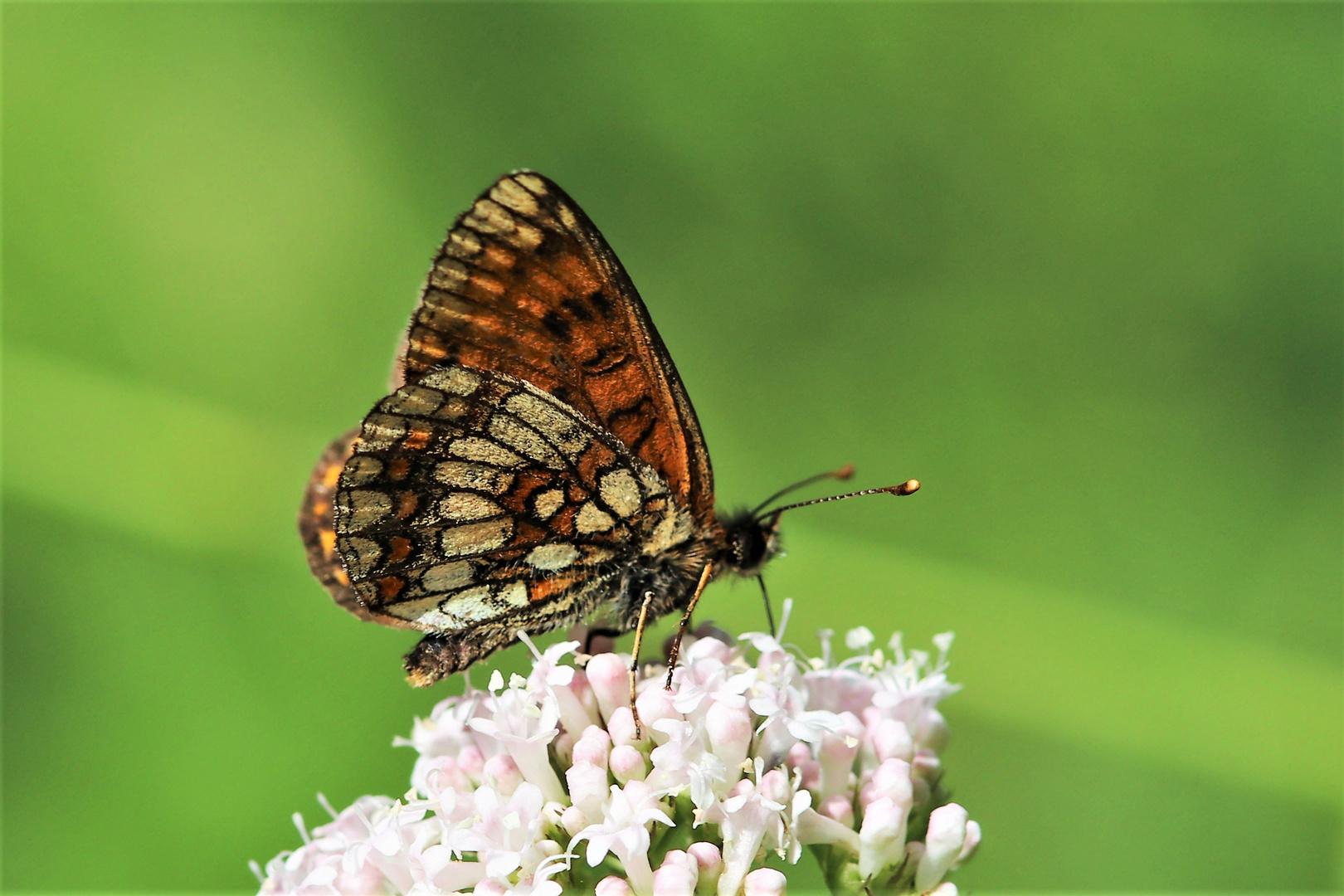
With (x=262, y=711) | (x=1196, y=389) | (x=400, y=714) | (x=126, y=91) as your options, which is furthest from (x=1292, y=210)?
(x=126, y=91)

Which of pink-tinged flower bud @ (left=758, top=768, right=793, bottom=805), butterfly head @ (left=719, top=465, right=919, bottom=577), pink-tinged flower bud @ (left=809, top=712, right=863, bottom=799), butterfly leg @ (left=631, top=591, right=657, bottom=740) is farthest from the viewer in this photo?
butterfly head @ (left=719, top=465, right=919, bottom=577)

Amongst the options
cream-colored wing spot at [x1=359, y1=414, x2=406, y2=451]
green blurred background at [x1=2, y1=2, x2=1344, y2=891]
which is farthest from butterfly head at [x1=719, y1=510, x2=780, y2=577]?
green blurred background at [x1=2, y1=2, x2=1344, y2=891]

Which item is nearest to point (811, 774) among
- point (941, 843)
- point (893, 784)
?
point (893, 784)

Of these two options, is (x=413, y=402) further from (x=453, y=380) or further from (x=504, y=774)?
(x=504, y=774)

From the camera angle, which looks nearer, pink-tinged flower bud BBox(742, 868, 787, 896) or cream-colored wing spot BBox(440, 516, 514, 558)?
pink-tinged flower bud BBox(742, 868, 787, 896)

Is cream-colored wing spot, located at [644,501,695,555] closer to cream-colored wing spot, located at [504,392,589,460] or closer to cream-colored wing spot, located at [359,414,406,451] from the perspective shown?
cream-colored wing spot, located at [504,392,589,460]

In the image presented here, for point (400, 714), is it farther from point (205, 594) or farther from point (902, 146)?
point (902, 146)
